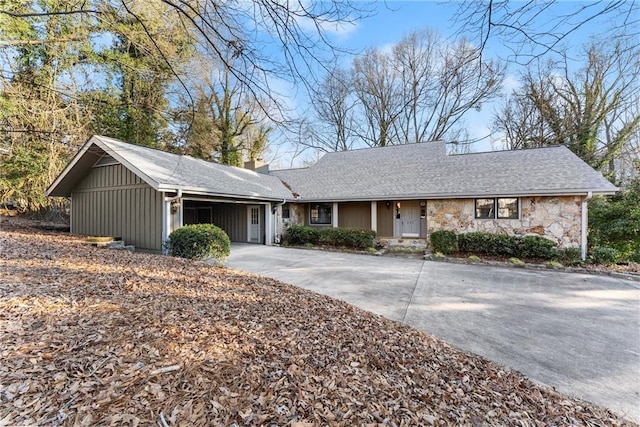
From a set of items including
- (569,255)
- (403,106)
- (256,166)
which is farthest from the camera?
(403,106)

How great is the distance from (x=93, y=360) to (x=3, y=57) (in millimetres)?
11232

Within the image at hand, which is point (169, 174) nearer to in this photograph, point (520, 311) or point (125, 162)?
point (125, 162)

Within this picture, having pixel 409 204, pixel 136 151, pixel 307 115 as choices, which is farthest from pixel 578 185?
pixel 136 151

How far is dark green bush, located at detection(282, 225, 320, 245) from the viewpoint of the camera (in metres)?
13.5

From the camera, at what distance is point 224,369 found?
242 centimetres

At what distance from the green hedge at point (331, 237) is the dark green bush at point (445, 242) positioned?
8.67 ft

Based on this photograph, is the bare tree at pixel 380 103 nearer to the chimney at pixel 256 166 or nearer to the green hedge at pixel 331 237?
the chimney at pixel 256 166

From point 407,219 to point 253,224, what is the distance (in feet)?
25.1

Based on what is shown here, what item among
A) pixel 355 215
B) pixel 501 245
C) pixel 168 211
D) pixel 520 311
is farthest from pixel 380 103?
pixel 520 311

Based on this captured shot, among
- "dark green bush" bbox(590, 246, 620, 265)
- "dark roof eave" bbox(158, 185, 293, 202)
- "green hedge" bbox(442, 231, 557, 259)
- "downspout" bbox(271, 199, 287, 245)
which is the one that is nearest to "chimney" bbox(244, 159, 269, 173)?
"downspout" bbox(271, 199, 287, 245)

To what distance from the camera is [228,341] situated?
9.49ft

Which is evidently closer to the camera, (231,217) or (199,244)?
(199,244)

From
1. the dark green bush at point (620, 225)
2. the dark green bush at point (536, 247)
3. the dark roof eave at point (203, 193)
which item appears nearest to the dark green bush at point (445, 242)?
the dark green bush at point (536, 247)

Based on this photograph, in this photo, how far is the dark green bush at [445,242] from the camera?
36.2ft
